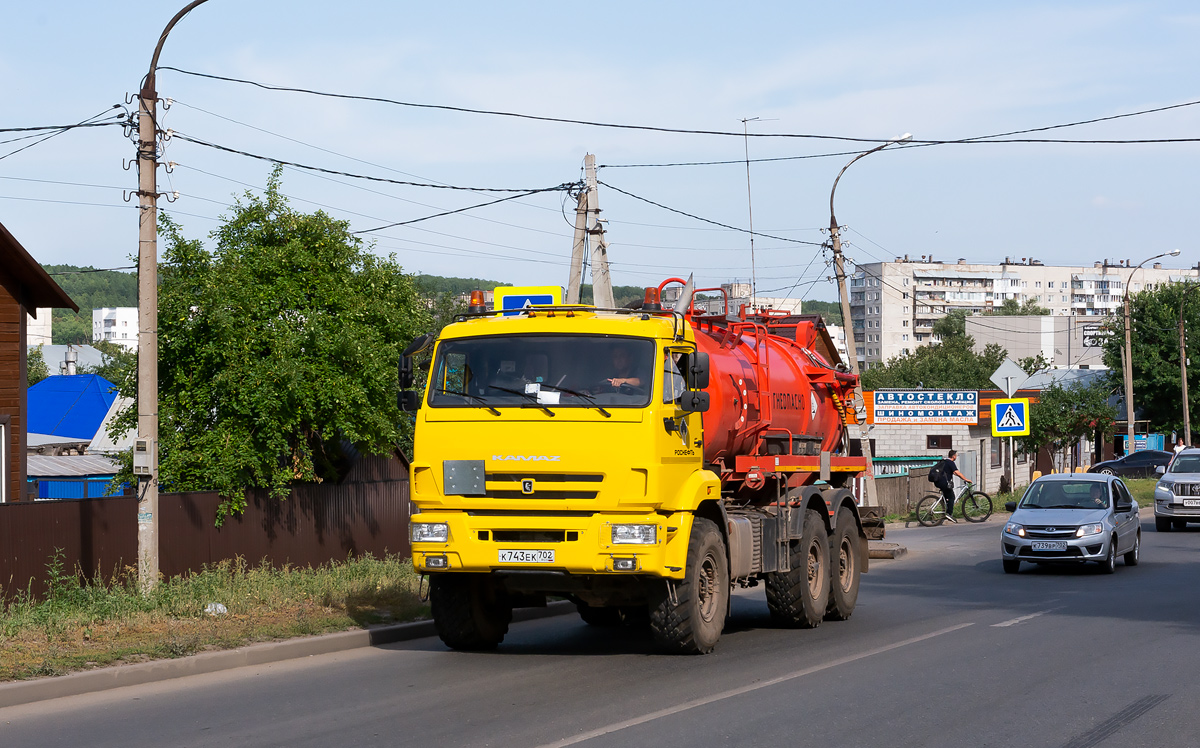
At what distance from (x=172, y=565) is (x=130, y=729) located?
9304 mm

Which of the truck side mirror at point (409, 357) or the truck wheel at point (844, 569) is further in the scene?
the truck wheel at point (844, 569)

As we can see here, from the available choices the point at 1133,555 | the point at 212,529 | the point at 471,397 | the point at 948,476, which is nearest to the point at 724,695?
the point at 471,397

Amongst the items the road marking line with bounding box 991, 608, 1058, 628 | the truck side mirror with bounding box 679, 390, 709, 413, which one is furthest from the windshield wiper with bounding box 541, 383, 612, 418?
the road marking line with bounding box 991, 608, 1058, 628

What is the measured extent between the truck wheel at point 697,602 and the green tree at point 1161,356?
6453 centimetres

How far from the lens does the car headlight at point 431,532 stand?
1057 centimetres

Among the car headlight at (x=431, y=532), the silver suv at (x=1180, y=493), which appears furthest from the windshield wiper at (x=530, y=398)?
the silver suv at (x=1180, y=493)

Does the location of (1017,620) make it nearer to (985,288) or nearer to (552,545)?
(552,545)

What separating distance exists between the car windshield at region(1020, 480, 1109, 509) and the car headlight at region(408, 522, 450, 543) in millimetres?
12563

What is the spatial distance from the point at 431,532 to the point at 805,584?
4666mm

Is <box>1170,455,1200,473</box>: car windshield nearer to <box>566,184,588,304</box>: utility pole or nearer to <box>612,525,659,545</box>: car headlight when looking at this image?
<box>566,184,588,304</box>: utility pole

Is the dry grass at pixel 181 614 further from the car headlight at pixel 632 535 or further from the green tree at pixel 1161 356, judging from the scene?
the green tree at pixel 1161 356

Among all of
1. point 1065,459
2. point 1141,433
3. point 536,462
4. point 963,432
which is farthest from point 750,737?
point 1141,433

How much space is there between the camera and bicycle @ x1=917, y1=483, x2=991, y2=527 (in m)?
31.1

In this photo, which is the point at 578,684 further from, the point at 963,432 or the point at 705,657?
the point at 963,432
